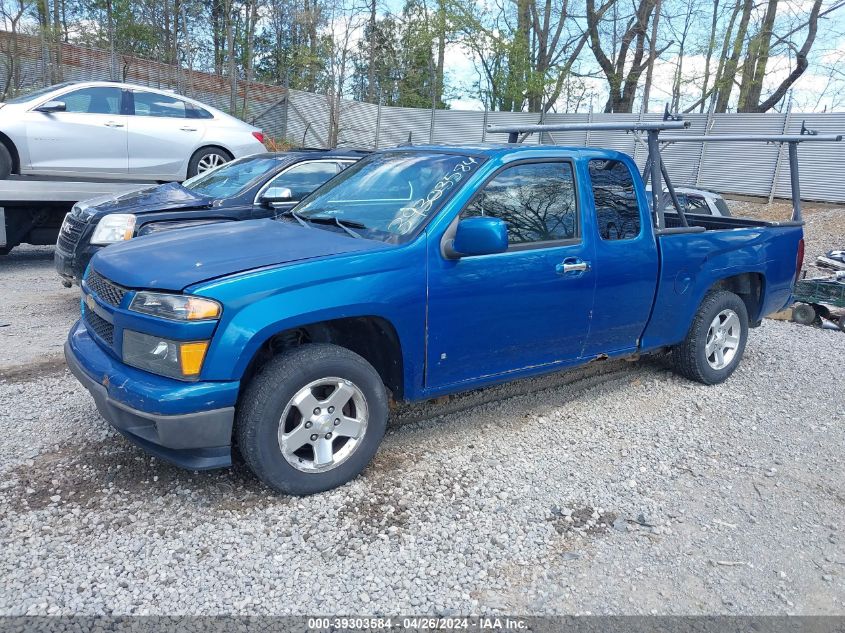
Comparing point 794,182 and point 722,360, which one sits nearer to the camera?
point 722,360

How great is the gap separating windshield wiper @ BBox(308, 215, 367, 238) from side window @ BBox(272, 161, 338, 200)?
290cm

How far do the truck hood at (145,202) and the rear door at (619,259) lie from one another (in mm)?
3913

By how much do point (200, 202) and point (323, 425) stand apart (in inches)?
162

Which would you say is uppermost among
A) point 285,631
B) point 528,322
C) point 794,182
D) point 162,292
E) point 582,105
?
point 582,105

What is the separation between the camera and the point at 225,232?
4.08 m

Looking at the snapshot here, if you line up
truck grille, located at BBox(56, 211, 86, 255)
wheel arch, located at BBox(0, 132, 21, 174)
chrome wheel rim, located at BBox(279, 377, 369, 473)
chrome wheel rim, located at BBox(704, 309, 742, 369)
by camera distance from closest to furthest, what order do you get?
chrome wheel rim, located at BBox(279, 377, 369, 473)
chrome wheel rim, located at BBox(704, 309, 742, 369)
truck grille, located at BBox(56, 211, 86, 255)
wheel arch, located at BBox(0, 132, 21, 174)

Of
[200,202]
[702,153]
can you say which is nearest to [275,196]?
[200,202]

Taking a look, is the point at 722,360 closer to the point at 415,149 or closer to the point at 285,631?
the point at 415,149

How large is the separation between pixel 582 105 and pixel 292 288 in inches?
1113

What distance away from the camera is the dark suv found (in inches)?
251

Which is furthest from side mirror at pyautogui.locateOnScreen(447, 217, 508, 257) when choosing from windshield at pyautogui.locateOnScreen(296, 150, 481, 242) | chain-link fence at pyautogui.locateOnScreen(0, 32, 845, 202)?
chain-link fence at pyautogui.locateOnScreen(0, 32, 845, 202)

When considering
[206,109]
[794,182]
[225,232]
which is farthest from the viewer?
[206,109]

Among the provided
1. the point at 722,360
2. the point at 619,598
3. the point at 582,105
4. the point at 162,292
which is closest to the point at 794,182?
the point at 722,360

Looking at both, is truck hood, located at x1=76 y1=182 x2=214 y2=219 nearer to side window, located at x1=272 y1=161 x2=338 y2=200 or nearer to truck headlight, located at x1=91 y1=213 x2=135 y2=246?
truck headlight, located at x1=91 y1=213 x2=135 y2=246
